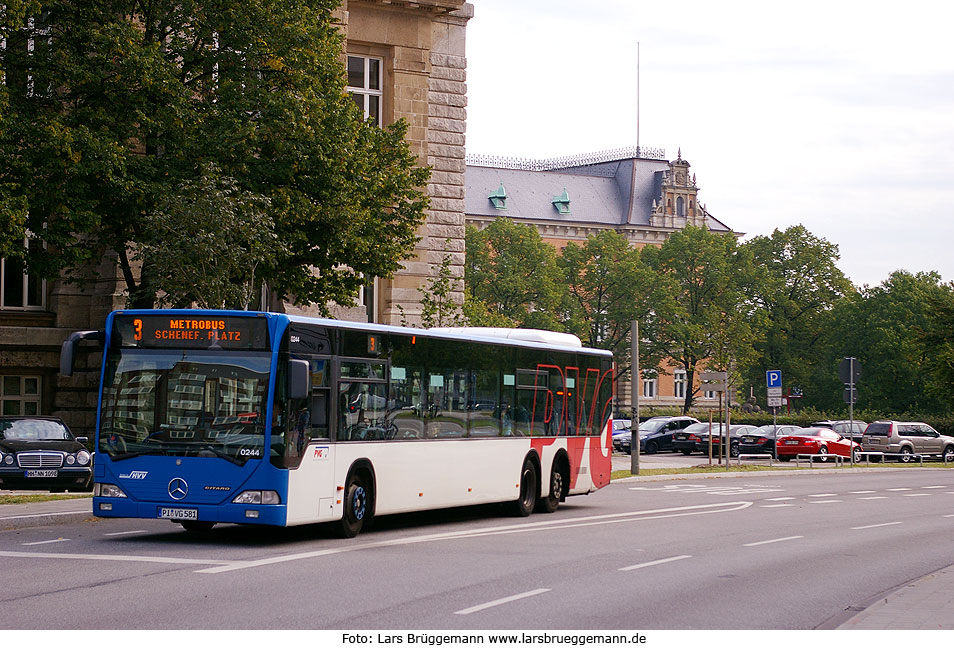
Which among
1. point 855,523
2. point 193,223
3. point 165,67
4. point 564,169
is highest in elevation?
point 564,169

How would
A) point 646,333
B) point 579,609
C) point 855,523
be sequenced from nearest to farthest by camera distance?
point 579,609 < point 855,523 < point 646,333

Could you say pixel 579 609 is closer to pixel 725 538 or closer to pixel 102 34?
pixel 725 538

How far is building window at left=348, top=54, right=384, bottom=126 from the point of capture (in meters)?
39.4

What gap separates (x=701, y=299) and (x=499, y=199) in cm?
2736

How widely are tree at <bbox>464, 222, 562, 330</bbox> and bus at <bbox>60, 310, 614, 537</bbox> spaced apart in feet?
241

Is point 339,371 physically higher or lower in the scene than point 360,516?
higher

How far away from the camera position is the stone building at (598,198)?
118 meters

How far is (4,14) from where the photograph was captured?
24.9m

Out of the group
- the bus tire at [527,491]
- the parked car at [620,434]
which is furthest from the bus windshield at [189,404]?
the parked car at [620,434]

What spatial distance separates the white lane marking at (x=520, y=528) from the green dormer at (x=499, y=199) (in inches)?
3705

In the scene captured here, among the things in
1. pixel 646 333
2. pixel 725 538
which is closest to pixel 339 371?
pixel 725 538

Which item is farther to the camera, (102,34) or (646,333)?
(646,333)

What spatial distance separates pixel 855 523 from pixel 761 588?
9.76 meters

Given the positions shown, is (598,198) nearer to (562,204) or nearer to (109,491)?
(562,204)
